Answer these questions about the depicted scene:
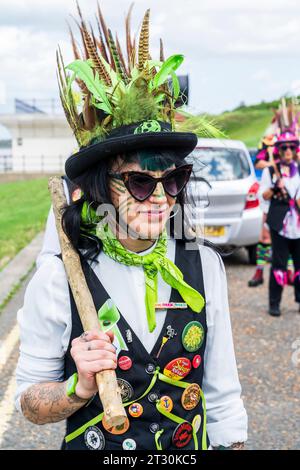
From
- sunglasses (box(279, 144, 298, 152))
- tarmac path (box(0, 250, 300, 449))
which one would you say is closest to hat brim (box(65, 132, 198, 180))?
tarmac path (box(0, 250, 300, 449))

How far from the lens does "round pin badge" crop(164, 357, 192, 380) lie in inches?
80.7

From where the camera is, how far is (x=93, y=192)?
2072 mm

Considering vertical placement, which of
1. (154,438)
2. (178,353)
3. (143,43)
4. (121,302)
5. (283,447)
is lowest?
(283,447)

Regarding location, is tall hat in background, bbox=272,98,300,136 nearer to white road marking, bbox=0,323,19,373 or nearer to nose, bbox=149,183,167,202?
white road marking, bbox=0,323,19,373

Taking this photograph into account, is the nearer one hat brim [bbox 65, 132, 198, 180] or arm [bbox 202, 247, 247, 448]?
hat brim [bbox 65, 132, 198, 180]

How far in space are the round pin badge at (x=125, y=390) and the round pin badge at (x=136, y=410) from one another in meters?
0.03

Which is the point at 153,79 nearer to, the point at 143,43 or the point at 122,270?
the point at 143,43

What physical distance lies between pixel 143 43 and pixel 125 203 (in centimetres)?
47

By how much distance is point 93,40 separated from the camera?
212 centimetres

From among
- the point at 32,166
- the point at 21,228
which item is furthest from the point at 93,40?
the point at 32,166

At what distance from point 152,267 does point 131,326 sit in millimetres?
188

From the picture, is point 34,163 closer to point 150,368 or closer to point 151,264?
point 151,264

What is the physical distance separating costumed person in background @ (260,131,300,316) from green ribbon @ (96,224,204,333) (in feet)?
16.7

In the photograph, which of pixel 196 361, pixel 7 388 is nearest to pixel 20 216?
pixel 7 388
